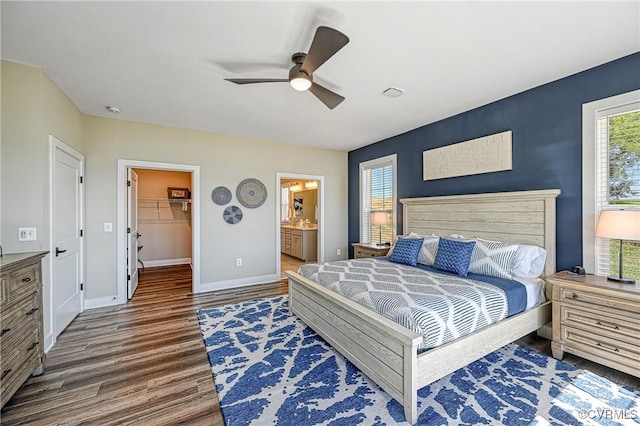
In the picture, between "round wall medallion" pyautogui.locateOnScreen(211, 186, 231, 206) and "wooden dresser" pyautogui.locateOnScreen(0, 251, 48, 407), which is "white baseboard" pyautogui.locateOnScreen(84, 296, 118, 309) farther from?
"round wall medallion" pyautogui.locateOnScreen(211, 186, 231, 206)

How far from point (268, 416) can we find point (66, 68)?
338 centimetres

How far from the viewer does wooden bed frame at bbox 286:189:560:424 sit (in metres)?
1.82

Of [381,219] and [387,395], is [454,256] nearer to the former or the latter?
[387,395]

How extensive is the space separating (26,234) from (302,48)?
2.86 m

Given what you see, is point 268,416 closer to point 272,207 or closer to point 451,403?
point 451,403

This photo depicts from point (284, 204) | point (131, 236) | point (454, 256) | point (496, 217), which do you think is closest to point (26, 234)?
point (131, 236)

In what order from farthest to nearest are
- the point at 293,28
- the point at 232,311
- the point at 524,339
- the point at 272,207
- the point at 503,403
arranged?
1. the point at 272,207
2. the point at 232,311
3. the point at 524,339
4. the point at 293,28
5. the point at 503,403

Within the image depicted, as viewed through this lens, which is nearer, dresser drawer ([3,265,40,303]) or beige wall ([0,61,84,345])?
dresser drawer ([3,265,40,303])

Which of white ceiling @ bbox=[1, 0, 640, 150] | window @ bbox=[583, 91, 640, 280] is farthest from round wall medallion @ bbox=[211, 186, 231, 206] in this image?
window @ bbox=[583, 91, 640, 280]

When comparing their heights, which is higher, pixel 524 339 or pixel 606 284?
pixel 606 284

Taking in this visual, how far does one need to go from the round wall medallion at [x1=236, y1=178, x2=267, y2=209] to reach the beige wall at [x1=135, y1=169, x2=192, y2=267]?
107 inches

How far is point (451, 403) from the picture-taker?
1.91 metres

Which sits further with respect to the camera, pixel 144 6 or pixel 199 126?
pixel 199 126

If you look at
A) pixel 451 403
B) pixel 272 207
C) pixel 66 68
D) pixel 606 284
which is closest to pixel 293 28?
pixel 66 68
